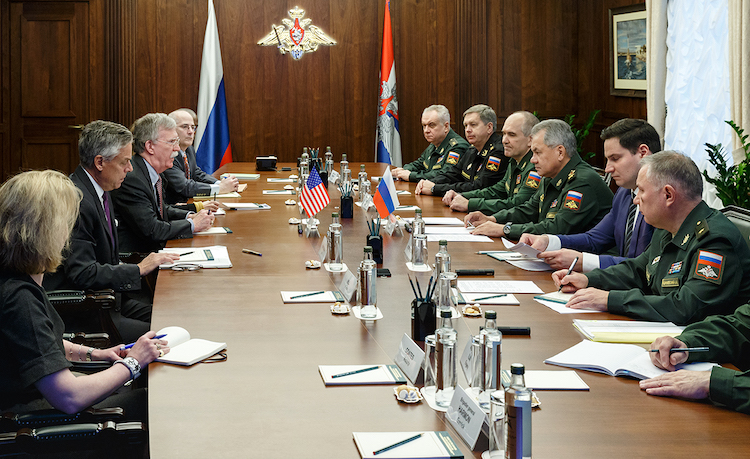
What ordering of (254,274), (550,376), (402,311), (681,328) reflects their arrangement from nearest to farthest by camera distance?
(550,376)
(681,328)
(402,311)
(254,274)

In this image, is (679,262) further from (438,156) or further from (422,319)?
(438,156)

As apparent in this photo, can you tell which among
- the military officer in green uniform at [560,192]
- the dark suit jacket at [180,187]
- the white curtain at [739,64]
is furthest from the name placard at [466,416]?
the dark suit jacket at [180,187]

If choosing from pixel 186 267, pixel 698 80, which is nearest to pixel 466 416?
pixel 186 267

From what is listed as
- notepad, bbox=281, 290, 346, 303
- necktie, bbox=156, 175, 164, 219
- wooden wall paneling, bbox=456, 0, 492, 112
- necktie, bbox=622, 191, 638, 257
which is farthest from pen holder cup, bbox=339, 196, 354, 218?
wooden wall paneling, bbox=456, 0, 492, 112

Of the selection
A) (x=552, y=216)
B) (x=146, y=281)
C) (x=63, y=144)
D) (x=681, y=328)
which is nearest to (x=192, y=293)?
(x=146, y=281)

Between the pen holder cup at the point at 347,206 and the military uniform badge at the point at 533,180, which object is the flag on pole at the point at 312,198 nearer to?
the pen holder cup at the point at 347,206

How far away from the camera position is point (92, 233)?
3.54 meters

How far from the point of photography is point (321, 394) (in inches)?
75.7

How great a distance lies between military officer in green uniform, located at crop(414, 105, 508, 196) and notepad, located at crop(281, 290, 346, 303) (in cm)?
317

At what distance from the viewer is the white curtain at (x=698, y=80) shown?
5.90 metres

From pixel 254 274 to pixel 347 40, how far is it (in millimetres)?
6242

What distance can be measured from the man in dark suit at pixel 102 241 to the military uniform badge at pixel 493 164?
3.17 metres

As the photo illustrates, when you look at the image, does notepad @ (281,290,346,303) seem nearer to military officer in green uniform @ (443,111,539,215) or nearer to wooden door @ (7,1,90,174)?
military officer in green uniform @ (443,111,539,215)

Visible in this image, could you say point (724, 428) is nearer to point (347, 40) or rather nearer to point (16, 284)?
point (16, 284)
